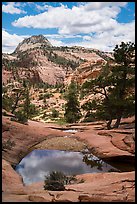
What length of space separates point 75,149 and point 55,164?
2.85m

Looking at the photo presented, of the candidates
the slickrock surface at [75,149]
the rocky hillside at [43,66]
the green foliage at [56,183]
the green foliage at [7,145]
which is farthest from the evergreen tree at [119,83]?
the rocky hillside at [43,66]

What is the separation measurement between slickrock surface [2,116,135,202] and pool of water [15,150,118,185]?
49 cm

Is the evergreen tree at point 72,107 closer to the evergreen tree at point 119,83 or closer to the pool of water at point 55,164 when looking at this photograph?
the evergreen tree at point 119,83

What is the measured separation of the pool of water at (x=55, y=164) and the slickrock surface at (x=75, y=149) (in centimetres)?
49

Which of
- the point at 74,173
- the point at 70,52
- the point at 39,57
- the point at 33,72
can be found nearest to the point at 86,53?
the point at 70,52

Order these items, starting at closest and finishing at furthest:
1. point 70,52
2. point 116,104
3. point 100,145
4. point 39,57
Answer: point 100,145 < point 116,104 < point 39,57 < point 70,52

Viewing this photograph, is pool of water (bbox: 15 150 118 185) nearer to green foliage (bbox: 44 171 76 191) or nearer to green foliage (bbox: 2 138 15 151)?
green foliage (bbox: 2 138 15 151)

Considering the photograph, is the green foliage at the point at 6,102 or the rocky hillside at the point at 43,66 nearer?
the green foliage at the point at 6,102

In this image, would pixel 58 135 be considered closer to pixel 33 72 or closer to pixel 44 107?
pixel 44 107

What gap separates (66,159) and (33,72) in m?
90.5

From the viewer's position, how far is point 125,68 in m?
20.2

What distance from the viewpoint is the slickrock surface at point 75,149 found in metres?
7.23

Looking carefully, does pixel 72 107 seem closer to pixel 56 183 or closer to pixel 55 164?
pixel 55 164

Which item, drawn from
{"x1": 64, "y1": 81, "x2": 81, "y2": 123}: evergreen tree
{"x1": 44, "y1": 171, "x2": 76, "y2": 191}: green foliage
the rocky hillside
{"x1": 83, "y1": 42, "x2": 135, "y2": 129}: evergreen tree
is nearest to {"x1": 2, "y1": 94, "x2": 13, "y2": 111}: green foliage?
{"x1": 64, "y1": 81, "x2": 81, "y2": 123}: evergreen tree
